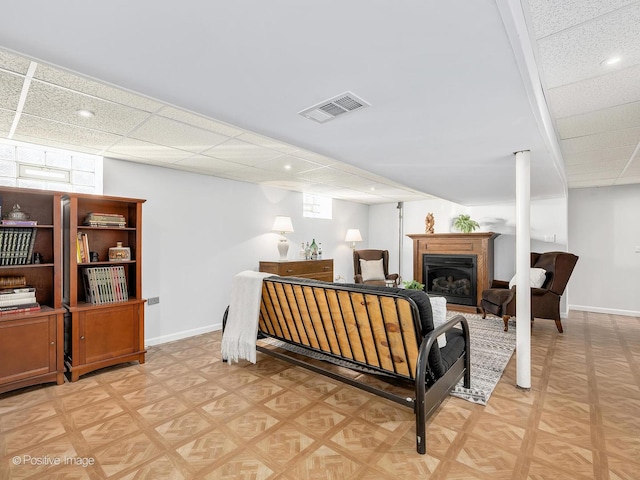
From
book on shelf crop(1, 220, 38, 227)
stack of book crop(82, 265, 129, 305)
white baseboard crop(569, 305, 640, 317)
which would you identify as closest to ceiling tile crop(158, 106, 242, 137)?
book on shelf crop(1, 220, 38, 227)

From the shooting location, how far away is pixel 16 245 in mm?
2803

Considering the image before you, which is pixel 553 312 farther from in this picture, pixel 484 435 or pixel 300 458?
Result: pixel 300 458

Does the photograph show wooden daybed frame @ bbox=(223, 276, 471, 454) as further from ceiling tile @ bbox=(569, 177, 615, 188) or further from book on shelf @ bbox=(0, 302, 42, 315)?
ceiling tile @ bbox=(569, 177, 615, 188)

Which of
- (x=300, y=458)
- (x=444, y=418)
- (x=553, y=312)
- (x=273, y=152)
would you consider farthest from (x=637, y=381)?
(x=273, y=152)

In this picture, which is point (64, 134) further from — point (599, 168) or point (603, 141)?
point (599, 168)

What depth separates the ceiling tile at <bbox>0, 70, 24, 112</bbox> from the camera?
191 cm

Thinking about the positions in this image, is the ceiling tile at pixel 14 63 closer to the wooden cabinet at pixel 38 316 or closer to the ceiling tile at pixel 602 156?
the wooden cabinet at pixel 38 316

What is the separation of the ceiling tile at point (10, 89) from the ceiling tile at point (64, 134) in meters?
0.20

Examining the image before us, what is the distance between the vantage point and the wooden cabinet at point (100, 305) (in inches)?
118

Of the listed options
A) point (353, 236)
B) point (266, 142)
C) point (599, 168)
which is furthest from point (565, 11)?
point (353, 236)

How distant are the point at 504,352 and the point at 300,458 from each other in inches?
114

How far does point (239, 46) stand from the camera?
4.50 feet

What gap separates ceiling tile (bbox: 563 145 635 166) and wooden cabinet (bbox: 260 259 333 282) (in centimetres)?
375

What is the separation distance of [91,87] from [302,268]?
3688mm
